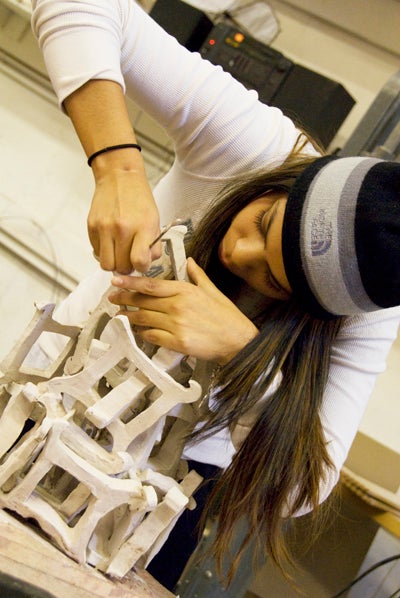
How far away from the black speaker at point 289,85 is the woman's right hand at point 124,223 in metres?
1.16

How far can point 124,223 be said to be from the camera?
2.04 feet

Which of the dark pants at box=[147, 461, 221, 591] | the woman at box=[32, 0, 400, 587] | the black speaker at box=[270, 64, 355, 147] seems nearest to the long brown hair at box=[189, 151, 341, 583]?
the woman at box=[32, 0, 400, 587]

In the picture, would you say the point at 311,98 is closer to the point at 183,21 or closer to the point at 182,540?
the point at 183,21

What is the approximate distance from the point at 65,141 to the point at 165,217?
1355 millimetres

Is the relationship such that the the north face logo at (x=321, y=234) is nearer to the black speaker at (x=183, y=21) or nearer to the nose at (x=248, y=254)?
the nose at (x=248, y=254)

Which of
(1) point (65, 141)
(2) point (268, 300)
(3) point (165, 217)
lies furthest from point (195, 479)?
(1) point (65, 141)

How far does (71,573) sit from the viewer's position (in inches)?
22.8

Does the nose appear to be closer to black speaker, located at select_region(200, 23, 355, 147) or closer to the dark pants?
the dark pants

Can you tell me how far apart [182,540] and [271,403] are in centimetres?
37

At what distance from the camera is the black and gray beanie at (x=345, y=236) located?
0.59m

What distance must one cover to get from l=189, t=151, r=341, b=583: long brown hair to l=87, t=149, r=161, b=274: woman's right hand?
0.15 m

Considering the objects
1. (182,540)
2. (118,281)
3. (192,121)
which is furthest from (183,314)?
(182,540)

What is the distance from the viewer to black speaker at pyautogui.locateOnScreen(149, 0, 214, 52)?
1854 millimetres

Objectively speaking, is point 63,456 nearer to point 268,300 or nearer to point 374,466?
point 268,300
